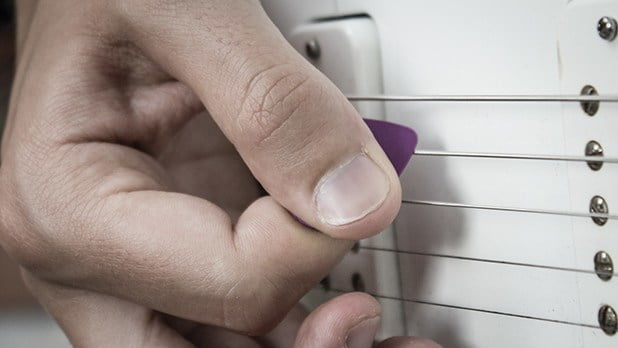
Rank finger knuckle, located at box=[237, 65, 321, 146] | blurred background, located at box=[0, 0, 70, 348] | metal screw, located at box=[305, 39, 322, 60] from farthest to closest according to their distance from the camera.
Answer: blurred background, located at box=[0, 0, 70, 348] < metal screw, located at box=[305, 39, 322, 60] < finger knuckle, located at box=[237, 65, 321, 146]

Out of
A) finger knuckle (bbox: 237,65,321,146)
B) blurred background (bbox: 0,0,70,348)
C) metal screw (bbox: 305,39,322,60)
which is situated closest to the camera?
finger knuckle (bbox: 237,65,321,146)

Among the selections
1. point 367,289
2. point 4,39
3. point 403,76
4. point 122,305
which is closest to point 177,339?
point 122,305

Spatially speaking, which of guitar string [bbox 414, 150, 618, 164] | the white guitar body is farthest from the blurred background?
guitar string [bbox 414, 150, 618, 164]

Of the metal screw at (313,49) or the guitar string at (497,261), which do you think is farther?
the metal screw at (313,49)

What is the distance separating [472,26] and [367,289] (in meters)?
0.26

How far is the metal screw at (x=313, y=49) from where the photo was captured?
69 cm

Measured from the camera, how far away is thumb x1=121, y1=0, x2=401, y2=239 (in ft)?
1.59

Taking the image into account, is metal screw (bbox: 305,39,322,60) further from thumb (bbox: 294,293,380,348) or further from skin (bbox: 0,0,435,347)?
thumb (bbox: 294,293,380,348)

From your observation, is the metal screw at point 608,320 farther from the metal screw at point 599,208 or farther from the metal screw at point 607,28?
the metal screw at point 607,28

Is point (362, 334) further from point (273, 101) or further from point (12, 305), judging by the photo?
point (12, 305)

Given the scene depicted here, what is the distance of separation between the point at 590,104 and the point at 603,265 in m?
0.11

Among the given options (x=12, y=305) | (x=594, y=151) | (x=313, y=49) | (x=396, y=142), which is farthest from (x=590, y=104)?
(x=12, y=305)

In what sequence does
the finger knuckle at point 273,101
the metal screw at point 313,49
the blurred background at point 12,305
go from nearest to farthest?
the finger knuckle at point 273,101, the metal screw at point 313,49, the blurred background at point 12,305

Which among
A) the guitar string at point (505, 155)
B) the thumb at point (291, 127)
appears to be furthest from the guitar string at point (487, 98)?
the thumb at point (291, 127)
